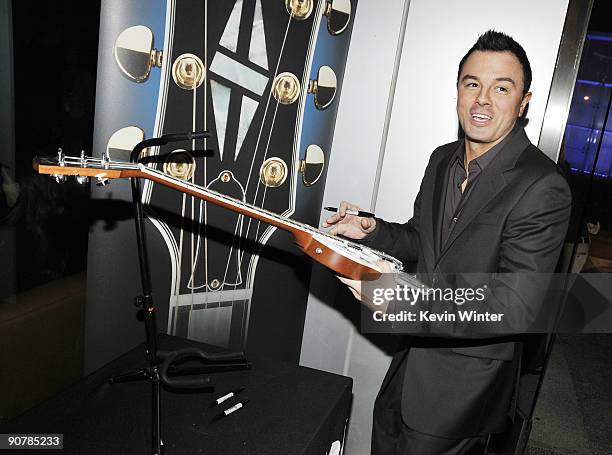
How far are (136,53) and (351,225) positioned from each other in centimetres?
101

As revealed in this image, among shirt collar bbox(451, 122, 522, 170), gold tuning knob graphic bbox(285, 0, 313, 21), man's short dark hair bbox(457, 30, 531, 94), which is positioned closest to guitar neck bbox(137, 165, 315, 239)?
shirt collar bbox(451, 122, 522, 170)

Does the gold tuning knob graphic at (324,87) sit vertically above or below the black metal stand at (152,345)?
above

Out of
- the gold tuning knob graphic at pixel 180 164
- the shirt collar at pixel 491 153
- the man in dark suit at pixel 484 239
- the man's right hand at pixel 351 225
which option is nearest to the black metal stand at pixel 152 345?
the gold tuning knob graphic at pixel 180 164

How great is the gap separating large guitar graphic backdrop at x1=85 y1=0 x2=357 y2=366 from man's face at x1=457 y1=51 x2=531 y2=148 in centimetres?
81

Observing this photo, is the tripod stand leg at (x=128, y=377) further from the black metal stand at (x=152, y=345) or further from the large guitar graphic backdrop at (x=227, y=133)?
the large guitar graphic backdrop at (x=227, y=133)

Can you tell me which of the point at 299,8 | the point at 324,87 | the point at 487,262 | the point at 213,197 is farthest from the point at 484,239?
the point at 299,8

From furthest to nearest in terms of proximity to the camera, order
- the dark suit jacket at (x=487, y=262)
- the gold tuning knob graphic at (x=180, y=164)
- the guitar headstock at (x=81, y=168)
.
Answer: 1. the gold tuning knob graphic at (x=180, y=164)
2. the dark suit jacket at (x=487, y=262)
3. the guitar headstock at (x=81, y=168)

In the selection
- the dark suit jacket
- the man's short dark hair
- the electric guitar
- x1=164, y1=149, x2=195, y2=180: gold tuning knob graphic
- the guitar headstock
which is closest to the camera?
the guitar headstock

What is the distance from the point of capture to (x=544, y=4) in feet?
7.22

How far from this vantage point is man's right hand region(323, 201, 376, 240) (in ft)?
6.62

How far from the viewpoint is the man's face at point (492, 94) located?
169 centimetres

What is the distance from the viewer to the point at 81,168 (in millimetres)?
1110

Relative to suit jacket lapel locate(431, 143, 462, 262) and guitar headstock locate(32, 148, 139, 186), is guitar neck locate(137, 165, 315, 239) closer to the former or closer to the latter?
guitar headstock locate(32, 148, 139, 186)

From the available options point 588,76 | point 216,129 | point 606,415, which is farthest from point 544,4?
point 606,415
